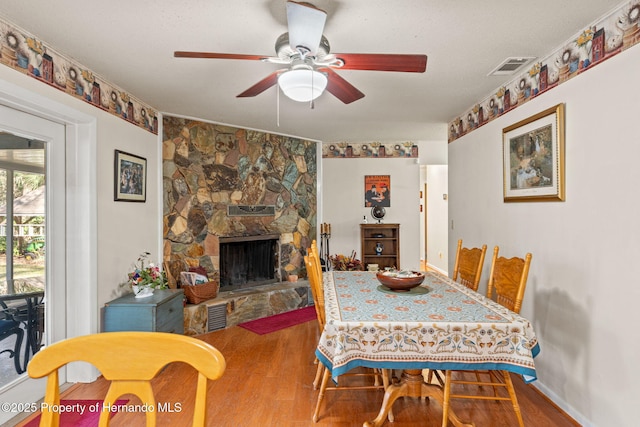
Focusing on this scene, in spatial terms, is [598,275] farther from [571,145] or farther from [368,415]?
[368,415]

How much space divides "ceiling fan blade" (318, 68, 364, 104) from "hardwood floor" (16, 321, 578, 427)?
203 cm

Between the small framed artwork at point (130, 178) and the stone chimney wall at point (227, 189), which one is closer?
the small framed artwork at point (130, 178)

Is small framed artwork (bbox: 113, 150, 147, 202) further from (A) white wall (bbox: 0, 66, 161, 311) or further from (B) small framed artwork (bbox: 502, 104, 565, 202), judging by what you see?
(B) small framed artwork (bbox: 502, 104, 565, 202)

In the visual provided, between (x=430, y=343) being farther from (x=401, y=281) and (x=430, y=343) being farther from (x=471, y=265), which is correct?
(x=471, y=265)

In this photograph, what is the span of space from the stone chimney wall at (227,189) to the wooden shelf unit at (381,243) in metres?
0.81

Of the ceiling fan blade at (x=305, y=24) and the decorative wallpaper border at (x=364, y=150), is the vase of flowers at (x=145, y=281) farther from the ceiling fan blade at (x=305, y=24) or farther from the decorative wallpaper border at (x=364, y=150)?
the decorative wallpaper border at (x=364, y=150)

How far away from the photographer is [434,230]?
7.40 m

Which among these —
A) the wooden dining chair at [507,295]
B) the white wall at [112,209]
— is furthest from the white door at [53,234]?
the wooden dining chair at [507,295]

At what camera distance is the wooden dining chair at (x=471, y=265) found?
2.50 m

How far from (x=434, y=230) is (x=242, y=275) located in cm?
466

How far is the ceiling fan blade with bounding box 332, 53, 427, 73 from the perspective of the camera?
1.66 m

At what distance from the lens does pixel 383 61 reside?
171 centimetres

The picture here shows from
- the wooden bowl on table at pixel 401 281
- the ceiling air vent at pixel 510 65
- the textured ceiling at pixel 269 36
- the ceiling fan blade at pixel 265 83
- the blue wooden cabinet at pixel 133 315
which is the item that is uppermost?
the ceiling air vent at pixel 510 65

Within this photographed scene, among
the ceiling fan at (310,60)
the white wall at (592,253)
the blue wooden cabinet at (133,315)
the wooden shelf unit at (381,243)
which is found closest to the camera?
the ceiling fan at (310,60)
